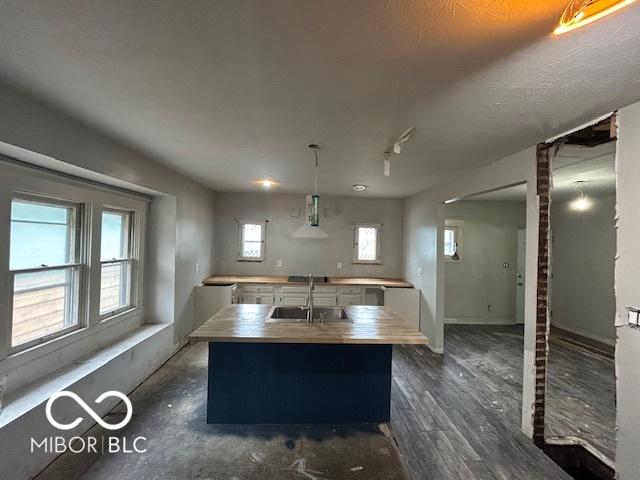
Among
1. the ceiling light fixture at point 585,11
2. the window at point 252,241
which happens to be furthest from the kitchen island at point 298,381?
the window at point 252,241

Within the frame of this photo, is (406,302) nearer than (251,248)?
Yes

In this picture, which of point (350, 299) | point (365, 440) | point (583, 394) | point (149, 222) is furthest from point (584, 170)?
point (149, 222)

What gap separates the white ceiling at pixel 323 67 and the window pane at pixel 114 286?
1.46 m

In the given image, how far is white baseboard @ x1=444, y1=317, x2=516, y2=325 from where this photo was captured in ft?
18.2

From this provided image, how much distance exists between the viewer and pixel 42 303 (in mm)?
2248

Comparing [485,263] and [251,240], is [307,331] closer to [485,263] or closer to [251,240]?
[251,240]

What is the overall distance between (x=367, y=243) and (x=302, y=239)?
1.21 m

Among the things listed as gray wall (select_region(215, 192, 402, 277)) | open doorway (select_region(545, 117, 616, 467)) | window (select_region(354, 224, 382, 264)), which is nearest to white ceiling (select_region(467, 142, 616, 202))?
open doorway (select_region(545, 117, 616, 467))

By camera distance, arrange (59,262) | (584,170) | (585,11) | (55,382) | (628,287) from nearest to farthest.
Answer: (585,11)
(628,287)
(55,382)
(59,262)
(584,170)

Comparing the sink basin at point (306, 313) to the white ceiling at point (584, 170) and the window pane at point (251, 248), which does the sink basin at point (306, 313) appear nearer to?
the white ceiling at point (584, 170)

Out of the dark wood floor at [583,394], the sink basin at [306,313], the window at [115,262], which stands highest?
the window at [115,262]

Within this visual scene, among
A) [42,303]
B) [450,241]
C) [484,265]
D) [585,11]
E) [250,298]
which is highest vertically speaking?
[585,11]

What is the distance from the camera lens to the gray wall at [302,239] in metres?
5.29

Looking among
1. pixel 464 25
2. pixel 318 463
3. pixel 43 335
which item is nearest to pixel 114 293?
pixel 43 335
